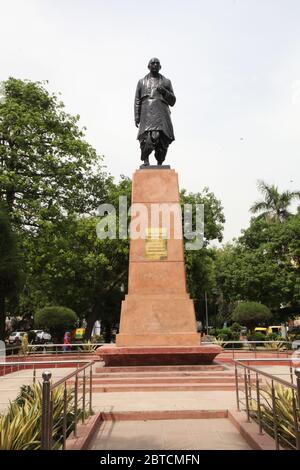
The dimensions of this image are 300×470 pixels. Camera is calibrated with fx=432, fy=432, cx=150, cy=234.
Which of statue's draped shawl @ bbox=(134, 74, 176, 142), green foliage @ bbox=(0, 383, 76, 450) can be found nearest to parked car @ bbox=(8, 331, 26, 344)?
statue's draped shawl @ bbox=(134, 74, 176, 142)

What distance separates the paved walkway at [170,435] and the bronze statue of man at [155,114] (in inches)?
311

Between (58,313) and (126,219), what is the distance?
7437 mm

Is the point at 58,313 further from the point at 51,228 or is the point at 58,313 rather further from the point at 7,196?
the point at 7,196

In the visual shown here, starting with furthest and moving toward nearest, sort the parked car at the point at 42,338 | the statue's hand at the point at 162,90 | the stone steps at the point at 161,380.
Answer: the parked car at the point at 42,338 < the statue's hand at the point at 162,90 < the stone steps at the point at 161,380

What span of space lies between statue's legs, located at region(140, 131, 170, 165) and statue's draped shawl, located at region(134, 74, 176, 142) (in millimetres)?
114

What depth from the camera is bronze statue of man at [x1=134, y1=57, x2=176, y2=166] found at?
1228 cm

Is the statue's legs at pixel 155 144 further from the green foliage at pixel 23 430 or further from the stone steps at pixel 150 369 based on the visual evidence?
the green foliage at pixel 23 430

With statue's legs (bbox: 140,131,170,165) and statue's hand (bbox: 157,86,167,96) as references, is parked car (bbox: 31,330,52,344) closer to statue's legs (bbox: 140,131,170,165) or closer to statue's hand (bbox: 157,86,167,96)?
→ statue's legs (bbox: 140,131,170,165)

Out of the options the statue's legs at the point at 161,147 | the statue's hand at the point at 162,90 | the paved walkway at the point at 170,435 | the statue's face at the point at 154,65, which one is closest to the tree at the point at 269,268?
the statue's legs at the point at 161,147

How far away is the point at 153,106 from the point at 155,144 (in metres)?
1.10

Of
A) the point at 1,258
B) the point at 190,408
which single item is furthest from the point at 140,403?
the point at 1,258

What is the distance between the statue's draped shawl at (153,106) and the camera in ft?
40.3

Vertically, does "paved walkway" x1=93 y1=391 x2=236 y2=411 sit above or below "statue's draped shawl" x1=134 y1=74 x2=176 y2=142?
below
